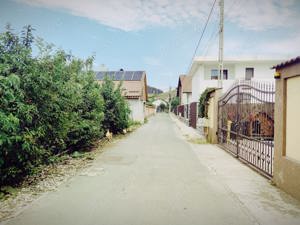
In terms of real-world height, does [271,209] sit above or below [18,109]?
below

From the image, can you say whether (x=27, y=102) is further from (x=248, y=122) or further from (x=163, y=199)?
(x=248, y=122)

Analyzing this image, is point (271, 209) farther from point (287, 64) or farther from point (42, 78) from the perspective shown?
point (42, 78)

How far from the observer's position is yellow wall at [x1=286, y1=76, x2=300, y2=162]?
5.09 metres

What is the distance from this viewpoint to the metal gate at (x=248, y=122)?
7176 mm

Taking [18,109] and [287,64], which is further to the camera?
[287,64]

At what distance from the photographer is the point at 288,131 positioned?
17.9ft

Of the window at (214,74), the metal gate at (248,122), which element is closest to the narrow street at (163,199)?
the metal gate at (248,122)

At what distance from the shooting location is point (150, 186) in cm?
579

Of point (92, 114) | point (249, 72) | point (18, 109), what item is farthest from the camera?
point (249, 72)

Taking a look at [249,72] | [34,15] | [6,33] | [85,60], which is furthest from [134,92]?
[6,33]

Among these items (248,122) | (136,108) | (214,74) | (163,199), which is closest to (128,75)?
(136,108)

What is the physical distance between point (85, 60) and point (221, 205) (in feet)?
29.6

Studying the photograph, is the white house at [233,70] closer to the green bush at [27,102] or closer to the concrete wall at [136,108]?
the concrete wall at [136,108]

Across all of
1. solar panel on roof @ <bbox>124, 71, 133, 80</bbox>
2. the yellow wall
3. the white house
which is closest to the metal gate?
the yellow wall
